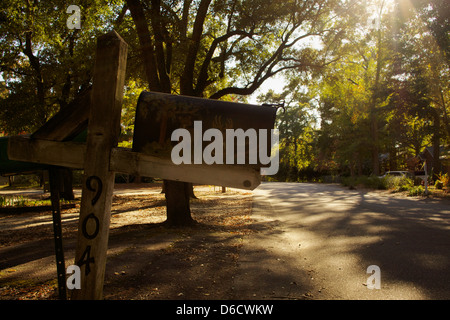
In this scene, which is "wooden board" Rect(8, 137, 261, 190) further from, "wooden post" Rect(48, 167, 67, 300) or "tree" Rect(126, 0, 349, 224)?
"tree" Rect(126, 0, 349, 224)

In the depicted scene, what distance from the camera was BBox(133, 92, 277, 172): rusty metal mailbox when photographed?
2.65 meters

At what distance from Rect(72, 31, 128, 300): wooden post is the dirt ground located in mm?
2158

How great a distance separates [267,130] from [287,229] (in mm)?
8459

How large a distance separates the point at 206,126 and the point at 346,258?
5.27m

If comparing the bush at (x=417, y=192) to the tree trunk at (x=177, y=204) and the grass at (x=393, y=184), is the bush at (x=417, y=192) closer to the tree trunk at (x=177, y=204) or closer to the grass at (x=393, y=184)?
the grass at (x=393, y=184)

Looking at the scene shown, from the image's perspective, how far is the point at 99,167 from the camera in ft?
8.57

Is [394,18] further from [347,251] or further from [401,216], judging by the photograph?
[347,251]

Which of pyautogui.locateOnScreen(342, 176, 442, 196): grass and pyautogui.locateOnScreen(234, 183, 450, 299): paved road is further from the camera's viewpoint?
pyautogui.locateOnScreen(342, 176, 442, 196): grass

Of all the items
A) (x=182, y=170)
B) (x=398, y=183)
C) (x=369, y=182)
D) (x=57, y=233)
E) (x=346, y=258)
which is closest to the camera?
(x=182, y=170)

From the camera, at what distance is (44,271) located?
5.80m

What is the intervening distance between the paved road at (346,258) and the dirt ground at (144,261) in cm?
46

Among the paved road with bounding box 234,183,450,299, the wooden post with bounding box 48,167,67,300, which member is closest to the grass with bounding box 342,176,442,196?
the paved road with bounding box 234,183,450,299

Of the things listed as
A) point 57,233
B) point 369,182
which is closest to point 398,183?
point 369,182

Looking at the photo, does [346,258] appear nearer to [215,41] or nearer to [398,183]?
[215,41]
